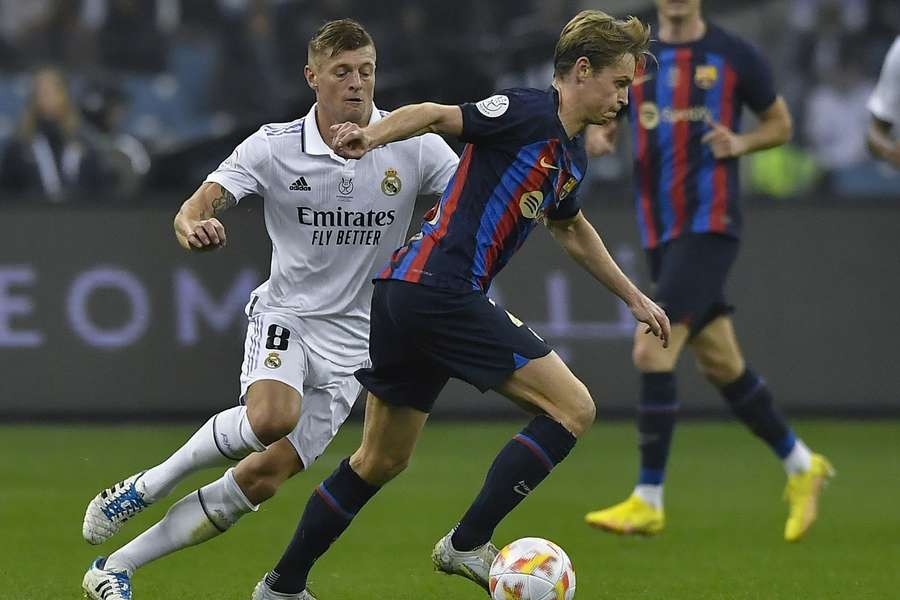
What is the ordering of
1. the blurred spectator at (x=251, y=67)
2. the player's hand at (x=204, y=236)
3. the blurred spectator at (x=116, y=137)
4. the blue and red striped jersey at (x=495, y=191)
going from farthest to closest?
the blurred spectator at (x=251, y=67), the blurred spectator at (x=116, y=137), the blue and red striped jersey at (x=495, y=191), the player's hand at (x=204, y=236)

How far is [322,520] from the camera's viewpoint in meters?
5.45

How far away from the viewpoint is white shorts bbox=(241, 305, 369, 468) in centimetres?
554

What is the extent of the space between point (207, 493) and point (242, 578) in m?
0.76

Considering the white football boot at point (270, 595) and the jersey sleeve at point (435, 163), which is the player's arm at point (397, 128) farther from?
the white football boot at point (270, 595)

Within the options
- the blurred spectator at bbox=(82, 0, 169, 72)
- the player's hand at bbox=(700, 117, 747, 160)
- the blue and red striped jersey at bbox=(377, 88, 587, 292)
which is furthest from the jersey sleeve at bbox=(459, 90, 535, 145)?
the blurred spectator at bbox=(82, 0, 169, 72)

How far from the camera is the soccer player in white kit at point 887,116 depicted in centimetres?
643

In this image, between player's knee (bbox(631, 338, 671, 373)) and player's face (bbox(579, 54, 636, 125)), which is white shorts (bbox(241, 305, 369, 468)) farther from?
player's knee (bbox(631, 338, 671, 373))

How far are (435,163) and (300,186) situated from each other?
1.54 feet

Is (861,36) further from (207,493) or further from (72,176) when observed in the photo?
(207,493)

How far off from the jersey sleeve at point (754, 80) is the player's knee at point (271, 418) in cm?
324

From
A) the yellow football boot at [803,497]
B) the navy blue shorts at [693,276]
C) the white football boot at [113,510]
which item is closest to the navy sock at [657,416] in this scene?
the navy blue shorts at [693,276]

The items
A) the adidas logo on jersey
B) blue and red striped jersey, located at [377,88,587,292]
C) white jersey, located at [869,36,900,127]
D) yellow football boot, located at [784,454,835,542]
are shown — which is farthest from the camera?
yellow football boot, located at [784,454,835,542]

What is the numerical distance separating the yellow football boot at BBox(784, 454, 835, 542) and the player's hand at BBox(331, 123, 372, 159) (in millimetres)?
3320

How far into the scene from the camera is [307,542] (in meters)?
5.46
